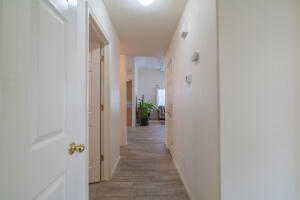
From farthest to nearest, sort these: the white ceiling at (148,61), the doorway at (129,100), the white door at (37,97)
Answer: the doorway at (129,100)
the white ceiling at (148,61)
the white door at (37,97)

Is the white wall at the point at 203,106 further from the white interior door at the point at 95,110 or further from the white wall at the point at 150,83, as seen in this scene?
the white wall at the point at 150,83

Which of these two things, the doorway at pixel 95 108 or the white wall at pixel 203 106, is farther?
the doorway at pixel 95 108

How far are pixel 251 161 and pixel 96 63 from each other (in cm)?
224

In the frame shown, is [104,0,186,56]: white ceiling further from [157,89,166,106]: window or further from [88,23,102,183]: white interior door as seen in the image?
[157,89,166,106]: window

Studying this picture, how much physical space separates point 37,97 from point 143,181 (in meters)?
2.45

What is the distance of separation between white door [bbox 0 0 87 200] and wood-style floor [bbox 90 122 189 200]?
5.05 feet

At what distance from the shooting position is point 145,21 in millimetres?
3105

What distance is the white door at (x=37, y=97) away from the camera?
23.2 inches

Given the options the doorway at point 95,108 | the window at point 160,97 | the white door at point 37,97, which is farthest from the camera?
the window at point 160,97

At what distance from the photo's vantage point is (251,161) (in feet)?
4.74

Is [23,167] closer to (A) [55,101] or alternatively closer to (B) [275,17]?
(A) [55,101]

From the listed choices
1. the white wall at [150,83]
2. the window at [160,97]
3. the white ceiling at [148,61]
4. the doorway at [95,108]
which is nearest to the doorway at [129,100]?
the white ceiling at [148,61]

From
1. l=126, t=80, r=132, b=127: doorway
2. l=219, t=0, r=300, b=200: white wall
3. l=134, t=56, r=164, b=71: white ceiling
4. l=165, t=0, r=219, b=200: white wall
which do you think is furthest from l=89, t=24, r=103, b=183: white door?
l=126, t=80, r=132, b=127: doorway

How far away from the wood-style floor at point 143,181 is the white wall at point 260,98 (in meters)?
1.17
